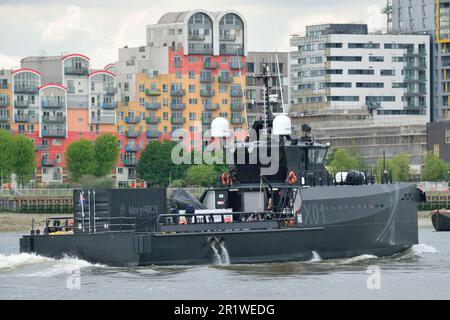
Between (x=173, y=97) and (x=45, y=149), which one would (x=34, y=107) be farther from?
(x=173, y=97)

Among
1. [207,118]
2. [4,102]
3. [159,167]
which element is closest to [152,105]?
[207,118]

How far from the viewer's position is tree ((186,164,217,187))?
12736 centimetres

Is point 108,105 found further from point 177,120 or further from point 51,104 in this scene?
point 177,120

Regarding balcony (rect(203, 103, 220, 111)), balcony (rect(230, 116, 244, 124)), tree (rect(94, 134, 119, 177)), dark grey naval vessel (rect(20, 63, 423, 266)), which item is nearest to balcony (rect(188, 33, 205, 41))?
balcony (rect(203, 103, 220, 111))

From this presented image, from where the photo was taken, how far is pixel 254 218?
5372cm

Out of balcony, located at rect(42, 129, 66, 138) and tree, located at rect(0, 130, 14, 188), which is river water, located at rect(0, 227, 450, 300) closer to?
tree, located at rect(0, 130, 14, 188)

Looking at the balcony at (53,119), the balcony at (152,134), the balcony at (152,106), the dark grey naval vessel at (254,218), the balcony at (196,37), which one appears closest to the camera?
the dark grey naval vessel at (254,218)

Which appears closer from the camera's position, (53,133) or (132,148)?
(53,133)

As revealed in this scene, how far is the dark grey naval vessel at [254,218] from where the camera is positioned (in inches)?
2005

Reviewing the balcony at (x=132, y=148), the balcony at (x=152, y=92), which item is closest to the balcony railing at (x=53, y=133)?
the balcony at (x=132, y=148)

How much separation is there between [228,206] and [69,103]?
8752 centimetres

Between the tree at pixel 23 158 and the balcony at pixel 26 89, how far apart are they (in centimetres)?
1270

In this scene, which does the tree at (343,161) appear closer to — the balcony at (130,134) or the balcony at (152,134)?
the balcony at (152,134)

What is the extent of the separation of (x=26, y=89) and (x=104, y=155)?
1345 centimetres
